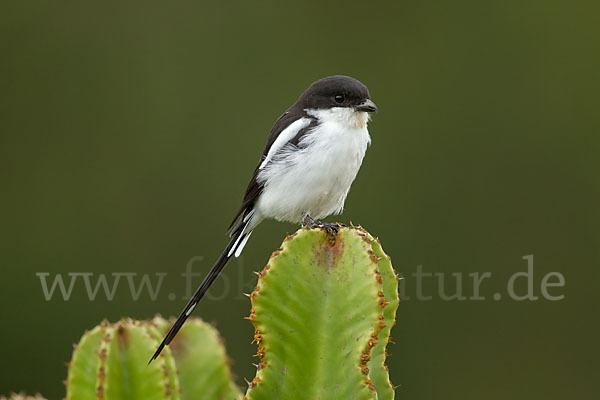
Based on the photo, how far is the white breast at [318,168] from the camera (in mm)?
4105

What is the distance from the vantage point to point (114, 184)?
27.4 ft

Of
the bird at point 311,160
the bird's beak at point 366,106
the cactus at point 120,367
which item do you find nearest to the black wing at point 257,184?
the bird at point 311,160

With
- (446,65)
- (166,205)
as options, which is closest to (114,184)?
(166,205)

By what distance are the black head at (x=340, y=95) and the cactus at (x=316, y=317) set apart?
1420 millimetres

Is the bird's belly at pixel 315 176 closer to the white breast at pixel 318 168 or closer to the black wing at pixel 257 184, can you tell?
the white breast at pixel 318 168

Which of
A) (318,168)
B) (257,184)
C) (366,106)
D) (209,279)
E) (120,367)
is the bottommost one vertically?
(120,367)

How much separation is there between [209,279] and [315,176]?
709 millimetres

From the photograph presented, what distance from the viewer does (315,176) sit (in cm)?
411

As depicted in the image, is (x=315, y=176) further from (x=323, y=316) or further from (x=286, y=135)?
(x=323, y=316)

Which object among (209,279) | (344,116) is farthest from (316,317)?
(344,116)

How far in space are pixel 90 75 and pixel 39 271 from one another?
6.55 feet

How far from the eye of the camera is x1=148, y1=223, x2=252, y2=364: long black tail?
341 centimetres

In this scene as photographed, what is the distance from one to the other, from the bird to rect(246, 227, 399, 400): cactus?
1.08 metres

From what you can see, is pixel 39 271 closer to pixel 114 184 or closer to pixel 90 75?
pixel 114 184
